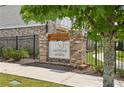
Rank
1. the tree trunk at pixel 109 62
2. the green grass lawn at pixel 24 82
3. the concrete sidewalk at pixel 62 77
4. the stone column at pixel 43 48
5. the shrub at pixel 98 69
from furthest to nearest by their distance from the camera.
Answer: the stone column at pixel 43 48, the shrub at pixel 98 69, the concrete sidewalk at pixel 62 77, the green grass lawn at pixel 24 82, the tree trunk at pixel 109 62

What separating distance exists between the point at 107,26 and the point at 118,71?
5919 mm

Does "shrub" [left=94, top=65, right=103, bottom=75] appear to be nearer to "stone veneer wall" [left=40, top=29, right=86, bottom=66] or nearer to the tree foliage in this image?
"stone veneer wall" [left=40, top=29, right=86, bottom=66]

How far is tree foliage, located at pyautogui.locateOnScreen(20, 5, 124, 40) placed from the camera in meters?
3.47

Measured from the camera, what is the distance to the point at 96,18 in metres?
3.97

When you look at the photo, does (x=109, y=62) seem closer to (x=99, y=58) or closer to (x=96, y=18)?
(x=96, y=18)

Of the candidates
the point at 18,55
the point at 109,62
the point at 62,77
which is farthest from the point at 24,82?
the point at 18,55

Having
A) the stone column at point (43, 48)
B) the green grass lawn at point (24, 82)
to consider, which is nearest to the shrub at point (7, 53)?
the stone column at point (43, 48)

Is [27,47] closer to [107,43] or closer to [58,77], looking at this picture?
[58,77]

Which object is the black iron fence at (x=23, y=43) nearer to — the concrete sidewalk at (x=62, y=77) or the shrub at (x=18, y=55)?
the shrub at (x=18, y=55)

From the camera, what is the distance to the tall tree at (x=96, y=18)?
3502mm

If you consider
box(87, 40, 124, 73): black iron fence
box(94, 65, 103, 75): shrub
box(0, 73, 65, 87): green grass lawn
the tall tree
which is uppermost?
the tall tree

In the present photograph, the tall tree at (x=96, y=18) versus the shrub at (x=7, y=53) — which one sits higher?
the tall tree at (x=96, y=18)

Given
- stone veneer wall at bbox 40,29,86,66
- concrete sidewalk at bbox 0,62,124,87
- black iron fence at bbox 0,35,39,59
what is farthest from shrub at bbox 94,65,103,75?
black iron fence at bbox 0,35,39,59

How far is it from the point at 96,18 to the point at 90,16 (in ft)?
0.83
